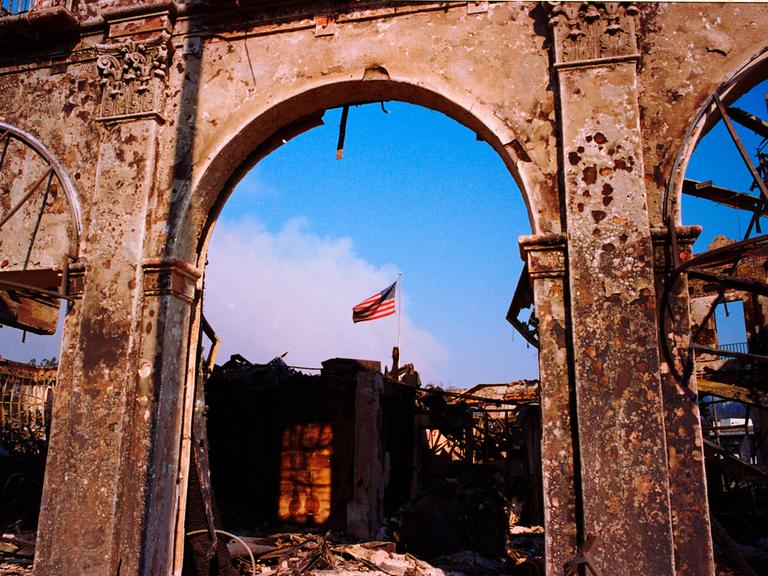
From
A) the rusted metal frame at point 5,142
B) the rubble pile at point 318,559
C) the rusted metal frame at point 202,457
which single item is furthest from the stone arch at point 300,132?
the rubble pile at point 318,559

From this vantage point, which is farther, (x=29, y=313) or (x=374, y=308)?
(x=374, y=308)

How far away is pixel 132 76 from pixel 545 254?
4.23m

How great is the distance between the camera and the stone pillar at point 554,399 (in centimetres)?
422

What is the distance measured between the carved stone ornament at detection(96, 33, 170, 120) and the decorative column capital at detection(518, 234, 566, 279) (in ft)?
12.1

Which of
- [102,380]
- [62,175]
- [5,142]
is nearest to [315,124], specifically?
[62,175]

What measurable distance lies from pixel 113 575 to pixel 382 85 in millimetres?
4628

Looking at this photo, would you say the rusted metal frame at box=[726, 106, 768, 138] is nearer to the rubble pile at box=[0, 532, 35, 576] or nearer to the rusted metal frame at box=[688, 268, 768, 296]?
the rusted metal frame at box=[688, 268, 768, 296]

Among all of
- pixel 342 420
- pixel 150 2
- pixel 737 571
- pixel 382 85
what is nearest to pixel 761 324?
pixel 342 420

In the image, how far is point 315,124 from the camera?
20.2 ft

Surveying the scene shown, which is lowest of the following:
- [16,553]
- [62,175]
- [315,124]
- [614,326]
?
[16,553]

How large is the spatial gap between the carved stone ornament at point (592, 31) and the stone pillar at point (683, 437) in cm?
148

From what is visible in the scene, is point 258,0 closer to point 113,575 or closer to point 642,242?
point 642,242

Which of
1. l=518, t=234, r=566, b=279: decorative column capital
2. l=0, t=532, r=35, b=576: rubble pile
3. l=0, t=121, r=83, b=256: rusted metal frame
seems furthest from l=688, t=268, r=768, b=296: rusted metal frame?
l=0, t=532, r=35, b=576: rubble pile

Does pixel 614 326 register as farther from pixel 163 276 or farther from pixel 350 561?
pixel 350 561
